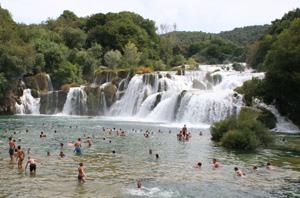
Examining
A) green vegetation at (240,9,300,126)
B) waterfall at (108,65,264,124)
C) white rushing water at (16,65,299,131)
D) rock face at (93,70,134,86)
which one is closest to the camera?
green vegetation at (240,9,300,126)

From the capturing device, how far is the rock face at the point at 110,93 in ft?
276

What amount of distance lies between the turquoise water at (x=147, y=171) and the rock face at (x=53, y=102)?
36364 millimetres

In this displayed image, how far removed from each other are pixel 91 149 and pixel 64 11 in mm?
110046

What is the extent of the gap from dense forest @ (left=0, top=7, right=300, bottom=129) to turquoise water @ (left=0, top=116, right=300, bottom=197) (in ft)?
48.3

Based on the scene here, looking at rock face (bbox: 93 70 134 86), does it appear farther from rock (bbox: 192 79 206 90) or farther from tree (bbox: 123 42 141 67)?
tree (bbox: 123 42 141 67)

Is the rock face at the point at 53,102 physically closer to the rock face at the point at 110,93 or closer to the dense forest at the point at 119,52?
the dense forest at the point at 119,52

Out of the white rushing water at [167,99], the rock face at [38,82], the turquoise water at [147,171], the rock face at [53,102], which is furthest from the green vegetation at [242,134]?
the rock face at [38,82]

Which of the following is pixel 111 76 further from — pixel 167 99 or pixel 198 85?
pixel 167 99

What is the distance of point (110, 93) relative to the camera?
84562 millimetres

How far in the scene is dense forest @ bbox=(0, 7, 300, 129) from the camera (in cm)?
5938

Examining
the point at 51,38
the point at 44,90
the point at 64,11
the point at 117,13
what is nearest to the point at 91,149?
the point at 44,90

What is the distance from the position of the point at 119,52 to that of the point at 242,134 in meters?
67.9

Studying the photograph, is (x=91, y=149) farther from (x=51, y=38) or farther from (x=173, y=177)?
(x=51, y=38)

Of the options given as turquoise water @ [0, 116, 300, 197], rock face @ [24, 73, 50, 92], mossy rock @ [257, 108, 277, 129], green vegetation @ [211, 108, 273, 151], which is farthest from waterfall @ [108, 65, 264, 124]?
green vegetation @ [211, 108, 273, 151]
